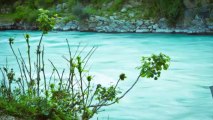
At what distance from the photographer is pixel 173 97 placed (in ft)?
27.7

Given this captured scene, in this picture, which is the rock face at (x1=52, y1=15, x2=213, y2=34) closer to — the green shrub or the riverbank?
the riverbank

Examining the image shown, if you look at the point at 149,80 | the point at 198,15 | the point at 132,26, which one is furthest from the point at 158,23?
the point at 149,80

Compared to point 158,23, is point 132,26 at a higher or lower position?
lower

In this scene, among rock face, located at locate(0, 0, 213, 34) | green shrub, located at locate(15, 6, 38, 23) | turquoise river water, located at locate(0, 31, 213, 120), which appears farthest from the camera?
green shrub, located at locate(15, 6, 38, 23)

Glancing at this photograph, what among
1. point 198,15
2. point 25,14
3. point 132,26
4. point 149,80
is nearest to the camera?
point 149,80

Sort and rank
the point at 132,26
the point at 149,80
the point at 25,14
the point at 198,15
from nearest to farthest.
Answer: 1. the point at 149,80
2. the point at 198,15
3. the point at 132,26
4. the point at 25,14

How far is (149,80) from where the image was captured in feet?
32.8

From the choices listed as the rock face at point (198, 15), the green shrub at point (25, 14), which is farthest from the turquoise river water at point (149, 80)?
the green shrub at point (25, 14)

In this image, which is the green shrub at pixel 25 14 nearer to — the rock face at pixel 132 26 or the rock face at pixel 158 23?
the rock face at pixel 132 26

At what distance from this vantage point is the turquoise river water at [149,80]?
7.39m

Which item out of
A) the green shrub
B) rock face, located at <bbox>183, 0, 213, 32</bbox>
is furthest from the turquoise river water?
the green shrub

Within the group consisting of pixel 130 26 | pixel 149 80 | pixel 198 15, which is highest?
→ pixel 198 15

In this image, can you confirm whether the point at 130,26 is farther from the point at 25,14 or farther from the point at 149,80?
the point at 149,80

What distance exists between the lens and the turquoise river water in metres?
7.39
